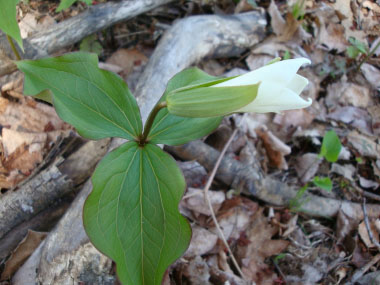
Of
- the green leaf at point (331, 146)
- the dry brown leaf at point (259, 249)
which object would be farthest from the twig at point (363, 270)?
the green leaf at point (331, 146)

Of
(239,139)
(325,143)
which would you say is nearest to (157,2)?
(239,139)

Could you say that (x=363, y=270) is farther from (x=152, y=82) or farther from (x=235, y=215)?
(x=152, y=82)

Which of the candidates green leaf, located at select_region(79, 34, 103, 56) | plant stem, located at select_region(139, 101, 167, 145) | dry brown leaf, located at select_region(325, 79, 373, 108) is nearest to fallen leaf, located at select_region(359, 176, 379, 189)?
dry brown leaf, located at select_region(325, 79, 373, 108)

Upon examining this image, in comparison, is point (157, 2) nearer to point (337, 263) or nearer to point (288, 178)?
point (288, 178)

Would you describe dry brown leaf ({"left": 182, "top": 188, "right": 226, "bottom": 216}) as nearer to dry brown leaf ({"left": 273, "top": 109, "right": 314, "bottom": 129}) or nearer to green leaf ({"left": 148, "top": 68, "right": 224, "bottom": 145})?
green leaf ({"left": 148, "top": 68, "right": 224, "bottom": 145})

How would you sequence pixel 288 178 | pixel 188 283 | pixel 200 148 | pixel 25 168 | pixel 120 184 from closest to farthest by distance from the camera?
1. pixel 120 184
2. pixel 188 283
3. pixel 25 168
4. pixel 200 148
5. pixel 288 178

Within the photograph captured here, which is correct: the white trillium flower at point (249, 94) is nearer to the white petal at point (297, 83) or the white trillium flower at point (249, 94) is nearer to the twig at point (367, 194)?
the white petal at point (297, 83)
